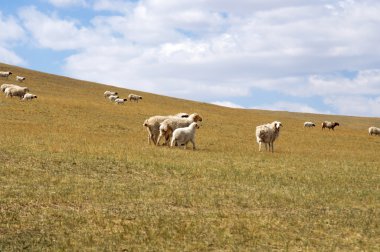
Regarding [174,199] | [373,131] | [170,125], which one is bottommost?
[174,199]

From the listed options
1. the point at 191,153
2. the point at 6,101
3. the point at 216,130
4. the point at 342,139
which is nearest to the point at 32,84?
the point at 6,101

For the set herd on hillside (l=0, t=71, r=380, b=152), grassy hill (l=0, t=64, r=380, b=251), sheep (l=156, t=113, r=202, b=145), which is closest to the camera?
grassy hill (l=0, t=64, r=380, b=251)

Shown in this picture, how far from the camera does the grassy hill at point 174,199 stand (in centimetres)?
1065

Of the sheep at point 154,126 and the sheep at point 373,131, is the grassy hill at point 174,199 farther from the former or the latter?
the sheep at point 373,131

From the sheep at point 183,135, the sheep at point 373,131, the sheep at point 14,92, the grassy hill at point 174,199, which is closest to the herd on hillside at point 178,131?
the sheep at point 183,135

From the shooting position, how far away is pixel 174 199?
1460 cm

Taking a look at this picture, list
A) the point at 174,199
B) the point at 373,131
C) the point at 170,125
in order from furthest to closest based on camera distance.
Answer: the point at 373,131 → the point at 170,125 → the point at 174,199

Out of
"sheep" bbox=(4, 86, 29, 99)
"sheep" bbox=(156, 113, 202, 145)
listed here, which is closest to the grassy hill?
"sheep" bbox=(156, 113, 202, 145)

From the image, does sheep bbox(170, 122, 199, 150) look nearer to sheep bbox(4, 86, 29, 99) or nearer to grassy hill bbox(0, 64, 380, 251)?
grassy hill bbox(0, 64, 380, 251)

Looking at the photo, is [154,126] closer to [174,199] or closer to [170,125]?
[170,125]

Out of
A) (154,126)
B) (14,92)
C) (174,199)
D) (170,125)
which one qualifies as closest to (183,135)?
(170,125)

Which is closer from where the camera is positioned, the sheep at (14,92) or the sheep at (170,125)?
the sheep at (170,125)

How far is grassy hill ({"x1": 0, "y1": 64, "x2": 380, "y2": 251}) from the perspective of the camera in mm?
10648

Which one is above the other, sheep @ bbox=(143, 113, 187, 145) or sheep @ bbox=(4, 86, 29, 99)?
sheep @ bbox=(4, 86, 29, 99)
